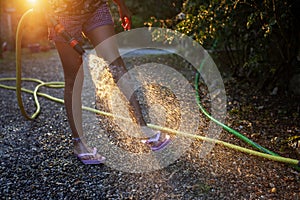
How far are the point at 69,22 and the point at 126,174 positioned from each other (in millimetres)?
891

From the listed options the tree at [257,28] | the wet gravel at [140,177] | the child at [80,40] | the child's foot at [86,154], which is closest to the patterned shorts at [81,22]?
the child at [80,40]

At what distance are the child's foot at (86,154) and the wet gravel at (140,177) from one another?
0.03m

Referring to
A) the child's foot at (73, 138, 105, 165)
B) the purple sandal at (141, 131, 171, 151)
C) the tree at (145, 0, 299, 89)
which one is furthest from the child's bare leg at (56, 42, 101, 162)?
the tree at (145, 0, 299, 89)

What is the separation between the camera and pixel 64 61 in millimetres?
1984

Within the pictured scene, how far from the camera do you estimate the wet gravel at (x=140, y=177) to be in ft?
5.75

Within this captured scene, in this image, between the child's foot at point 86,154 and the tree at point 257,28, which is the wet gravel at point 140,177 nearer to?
the child's foot at point 86,154

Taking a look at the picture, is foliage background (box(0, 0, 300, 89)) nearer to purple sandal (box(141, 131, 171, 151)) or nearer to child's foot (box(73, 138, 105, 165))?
child's foot (box(73, 138, 105, 165))

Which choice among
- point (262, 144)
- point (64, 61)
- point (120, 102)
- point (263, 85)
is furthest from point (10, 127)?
point (263, 85)

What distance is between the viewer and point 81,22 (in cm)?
194

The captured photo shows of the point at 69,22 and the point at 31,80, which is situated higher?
the point at 69,22

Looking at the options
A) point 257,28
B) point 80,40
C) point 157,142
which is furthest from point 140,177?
point 257,28

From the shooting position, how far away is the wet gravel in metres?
1.75

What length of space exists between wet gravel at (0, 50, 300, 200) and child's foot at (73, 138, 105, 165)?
3cm

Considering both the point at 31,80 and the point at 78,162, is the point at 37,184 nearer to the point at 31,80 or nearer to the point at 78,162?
the point at 78,162
